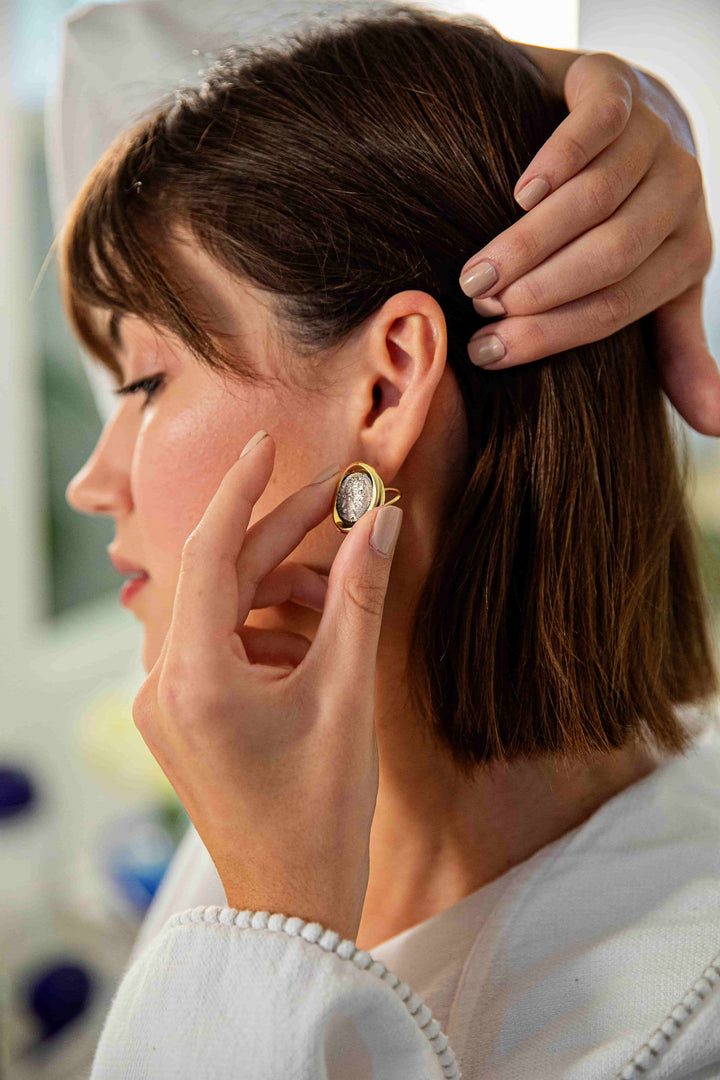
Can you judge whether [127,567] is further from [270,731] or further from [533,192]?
[533,192]

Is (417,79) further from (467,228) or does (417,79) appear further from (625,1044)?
(625,1044)

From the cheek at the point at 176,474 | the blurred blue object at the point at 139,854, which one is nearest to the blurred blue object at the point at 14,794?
the blurred blue object at the point at 139,854

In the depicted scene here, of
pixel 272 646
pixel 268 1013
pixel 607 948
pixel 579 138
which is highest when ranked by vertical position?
pixel 579 138

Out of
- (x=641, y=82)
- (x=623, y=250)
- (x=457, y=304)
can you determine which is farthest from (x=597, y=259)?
(x=641, y=82)

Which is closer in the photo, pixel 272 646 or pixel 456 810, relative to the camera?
pixel 272 646

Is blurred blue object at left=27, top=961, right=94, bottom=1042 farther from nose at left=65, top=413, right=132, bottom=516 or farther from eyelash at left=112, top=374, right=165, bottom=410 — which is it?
eyelash at left=112, top=374, right=165, bottom=410

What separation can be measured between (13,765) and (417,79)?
6.17 feet

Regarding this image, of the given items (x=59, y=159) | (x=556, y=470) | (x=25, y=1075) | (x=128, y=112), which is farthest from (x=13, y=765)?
(x=556, y=470)

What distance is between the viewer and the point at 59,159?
1.24m

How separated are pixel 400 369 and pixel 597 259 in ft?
0.61

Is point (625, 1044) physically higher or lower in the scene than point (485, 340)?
lower

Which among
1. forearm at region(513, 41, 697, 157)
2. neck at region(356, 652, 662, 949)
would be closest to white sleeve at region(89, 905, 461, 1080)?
neck at region(356, 652, 662, 949)

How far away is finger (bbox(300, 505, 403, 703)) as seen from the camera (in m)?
0.63

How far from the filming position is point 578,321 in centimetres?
73
